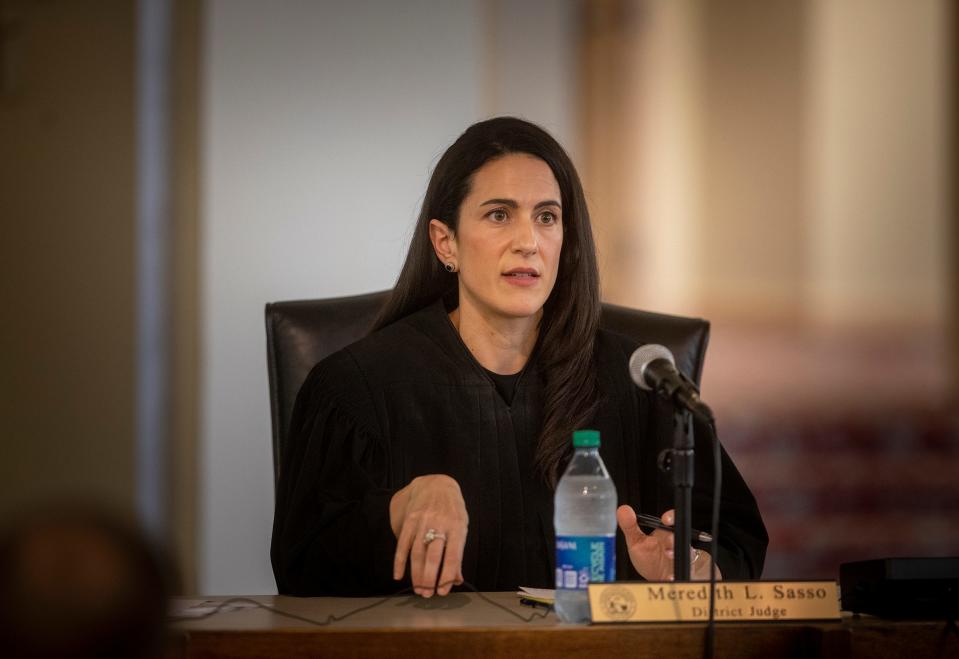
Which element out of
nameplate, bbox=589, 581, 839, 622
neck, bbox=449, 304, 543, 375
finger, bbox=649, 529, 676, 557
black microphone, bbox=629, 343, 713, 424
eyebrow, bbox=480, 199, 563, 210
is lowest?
nameplate, bbox=589, 581, 839, 622

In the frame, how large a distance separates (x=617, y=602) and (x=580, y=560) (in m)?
0.08

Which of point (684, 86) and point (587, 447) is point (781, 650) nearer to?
point (587, 447)

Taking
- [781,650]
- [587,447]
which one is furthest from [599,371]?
[781,650]

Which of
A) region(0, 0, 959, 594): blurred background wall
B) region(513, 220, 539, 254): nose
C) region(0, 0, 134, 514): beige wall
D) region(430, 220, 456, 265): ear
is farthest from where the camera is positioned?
region(0, 0, 134, 514): beige wall

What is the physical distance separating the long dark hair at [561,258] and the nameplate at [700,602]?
0.69 metres

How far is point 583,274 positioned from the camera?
6.64 ft

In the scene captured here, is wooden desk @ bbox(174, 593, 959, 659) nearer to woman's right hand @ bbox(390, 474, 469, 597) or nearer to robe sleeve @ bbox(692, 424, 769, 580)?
woman's right hand @ bbox(390, 474, 469, 597)

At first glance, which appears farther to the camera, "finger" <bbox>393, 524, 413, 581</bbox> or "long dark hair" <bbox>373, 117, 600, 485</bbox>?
"long dark hair" <bbox>373, 117, 600, 485</bbox>

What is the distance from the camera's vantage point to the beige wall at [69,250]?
11.1 feet

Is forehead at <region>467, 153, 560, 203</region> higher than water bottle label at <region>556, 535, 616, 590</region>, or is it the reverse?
forehead at <region>467, 153, 560, 203</region>

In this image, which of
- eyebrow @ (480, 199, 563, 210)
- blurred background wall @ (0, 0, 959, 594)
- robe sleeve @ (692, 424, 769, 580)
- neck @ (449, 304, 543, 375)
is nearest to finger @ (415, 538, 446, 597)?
robe sleeve @ (692, 424, 769, 580)

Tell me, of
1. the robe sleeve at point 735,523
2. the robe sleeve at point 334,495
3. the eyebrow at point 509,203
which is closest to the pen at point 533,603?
the robe sleeve at point 334,495

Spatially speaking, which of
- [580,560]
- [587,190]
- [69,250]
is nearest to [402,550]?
[580,560]

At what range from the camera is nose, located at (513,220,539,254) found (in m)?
1.90
